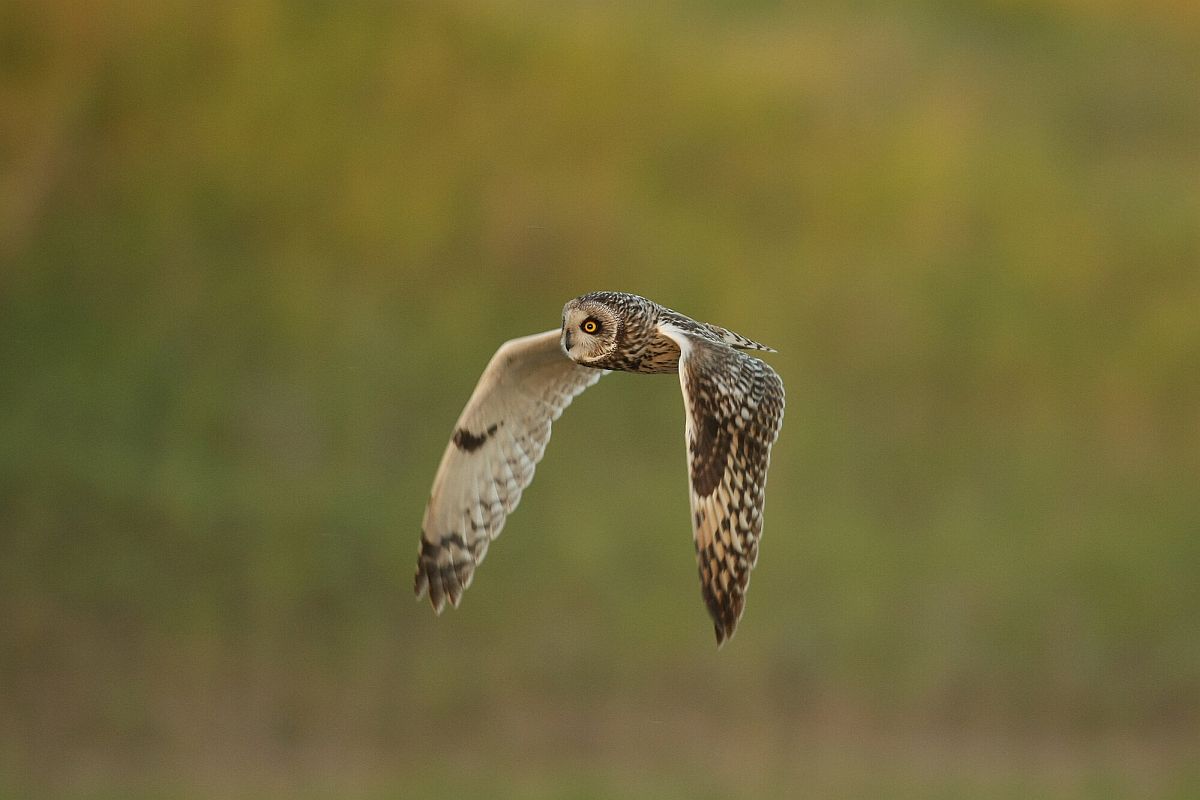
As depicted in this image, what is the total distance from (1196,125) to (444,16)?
894cm

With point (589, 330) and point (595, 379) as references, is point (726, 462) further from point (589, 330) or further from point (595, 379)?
point (595, 379)

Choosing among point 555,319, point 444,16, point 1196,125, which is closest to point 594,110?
point 444,16

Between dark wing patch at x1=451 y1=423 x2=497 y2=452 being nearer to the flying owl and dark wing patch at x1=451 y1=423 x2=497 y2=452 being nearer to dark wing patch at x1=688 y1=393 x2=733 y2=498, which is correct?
the flying owl

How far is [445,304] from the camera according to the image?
18.2 m

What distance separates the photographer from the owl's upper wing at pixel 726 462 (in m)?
5.78

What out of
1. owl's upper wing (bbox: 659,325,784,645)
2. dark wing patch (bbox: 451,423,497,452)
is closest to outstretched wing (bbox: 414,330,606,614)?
dark wing patch (bbox: 451,423,497,452)

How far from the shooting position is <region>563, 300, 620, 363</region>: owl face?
649 centimetres

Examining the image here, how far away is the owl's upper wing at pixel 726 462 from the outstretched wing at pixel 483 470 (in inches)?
63.6

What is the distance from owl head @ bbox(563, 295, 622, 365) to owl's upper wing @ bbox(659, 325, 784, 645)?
0.54 meters

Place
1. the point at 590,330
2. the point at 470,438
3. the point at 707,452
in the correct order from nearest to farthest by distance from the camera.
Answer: the point at 707,452 < the point at 590,330 < the point at 470,438

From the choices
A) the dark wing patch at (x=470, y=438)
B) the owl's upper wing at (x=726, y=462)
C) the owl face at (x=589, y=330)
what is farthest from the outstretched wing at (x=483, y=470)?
the owl's upper wing at (x=726, y=462)

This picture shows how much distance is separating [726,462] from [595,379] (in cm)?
180

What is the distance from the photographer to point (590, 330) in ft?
21.5

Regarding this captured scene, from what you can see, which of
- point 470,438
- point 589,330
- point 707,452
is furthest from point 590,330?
point 470,438
